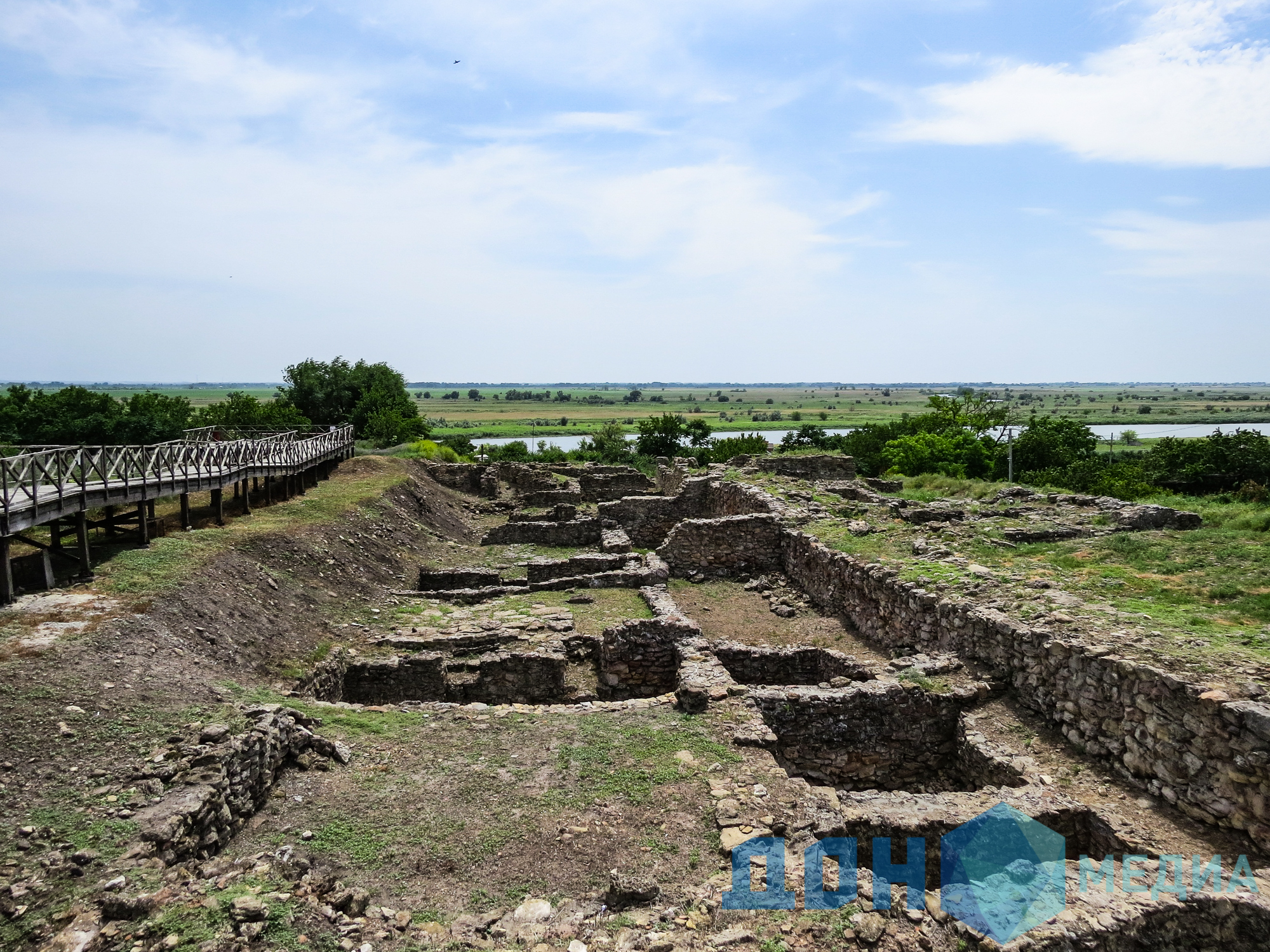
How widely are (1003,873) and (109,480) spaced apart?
13.8 meters

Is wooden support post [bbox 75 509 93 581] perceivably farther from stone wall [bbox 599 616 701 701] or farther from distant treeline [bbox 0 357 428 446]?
distant treeline [bbox 0 357 428 446]

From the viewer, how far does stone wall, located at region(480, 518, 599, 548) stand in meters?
20.6

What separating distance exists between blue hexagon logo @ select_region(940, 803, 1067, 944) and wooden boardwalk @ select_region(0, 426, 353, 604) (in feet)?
37.6

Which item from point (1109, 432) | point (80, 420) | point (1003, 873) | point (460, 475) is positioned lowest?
point (1003, 873)

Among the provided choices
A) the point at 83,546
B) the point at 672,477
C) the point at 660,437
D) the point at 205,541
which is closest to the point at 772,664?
the point at 83,546

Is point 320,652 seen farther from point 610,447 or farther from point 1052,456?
point 610,447

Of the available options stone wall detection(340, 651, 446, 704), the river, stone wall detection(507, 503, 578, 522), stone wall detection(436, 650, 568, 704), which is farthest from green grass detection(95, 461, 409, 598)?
the river

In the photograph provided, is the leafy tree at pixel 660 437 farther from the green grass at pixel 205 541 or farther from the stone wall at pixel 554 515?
the green grass at pixel 205 541

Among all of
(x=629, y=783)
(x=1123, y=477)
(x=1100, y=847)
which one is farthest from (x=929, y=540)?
(x=1123, y=477)

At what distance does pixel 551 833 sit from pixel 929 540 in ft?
31.2

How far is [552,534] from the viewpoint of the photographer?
2083 centimetres

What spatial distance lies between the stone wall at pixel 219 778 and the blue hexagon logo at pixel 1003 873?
5.54 metres

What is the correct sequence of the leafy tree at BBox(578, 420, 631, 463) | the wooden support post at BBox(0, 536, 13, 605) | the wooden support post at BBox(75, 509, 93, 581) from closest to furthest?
the wooden support post at BBox(0, 536, 13, 605)
the wooden support post at BBox(75, 509, 93, 581)
the leafy tree at BBox(578, 420, 631, 463)

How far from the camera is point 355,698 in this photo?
1072 centimetres
